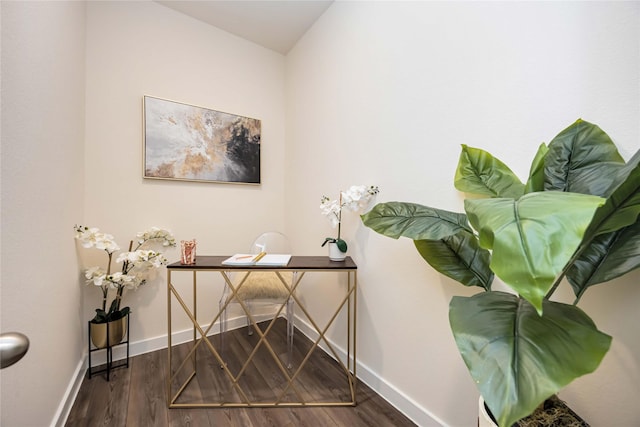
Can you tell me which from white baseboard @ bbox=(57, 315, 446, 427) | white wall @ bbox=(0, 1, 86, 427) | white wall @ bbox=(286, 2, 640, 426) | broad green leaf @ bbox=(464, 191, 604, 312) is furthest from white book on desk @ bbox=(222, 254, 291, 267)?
broad green leaf @ bbox=(464, 191, 604, 312)

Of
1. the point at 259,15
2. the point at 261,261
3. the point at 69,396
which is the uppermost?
the point at 259,15

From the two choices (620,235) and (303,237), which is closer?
(620,235)

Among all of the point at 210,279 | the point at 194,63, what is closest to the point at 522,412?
the point at 210,279

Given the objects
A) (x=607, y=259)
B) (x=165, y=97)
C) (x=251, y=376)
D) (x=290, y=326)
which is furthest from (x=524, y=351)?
(x=165, y=97)

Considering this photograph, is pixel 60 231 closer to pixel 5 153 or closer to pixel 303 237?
pixel 5 153

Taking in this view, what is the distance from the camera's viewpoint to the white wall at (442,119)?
759mm

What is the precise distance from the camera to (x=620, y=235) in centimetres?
63

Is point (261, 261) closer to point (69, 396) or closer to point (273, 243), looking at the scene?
point (273, 243)

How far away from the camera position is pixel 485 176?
0.94 metres

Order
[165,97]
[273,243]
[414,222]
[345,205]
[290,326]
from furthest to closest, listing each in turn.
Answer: [273,243] < [165,97] < [290,326] < [345,205] < [414,222]

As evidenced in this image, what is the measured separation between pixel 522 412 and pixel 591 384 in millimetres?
688

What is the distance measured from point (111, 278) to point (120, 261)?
0.40 feet

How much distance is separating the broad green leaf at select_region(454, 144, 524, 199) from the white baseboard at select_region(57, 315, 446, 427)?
113 cm

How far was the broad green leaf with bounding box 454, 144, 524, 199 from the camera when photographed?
0.88m
